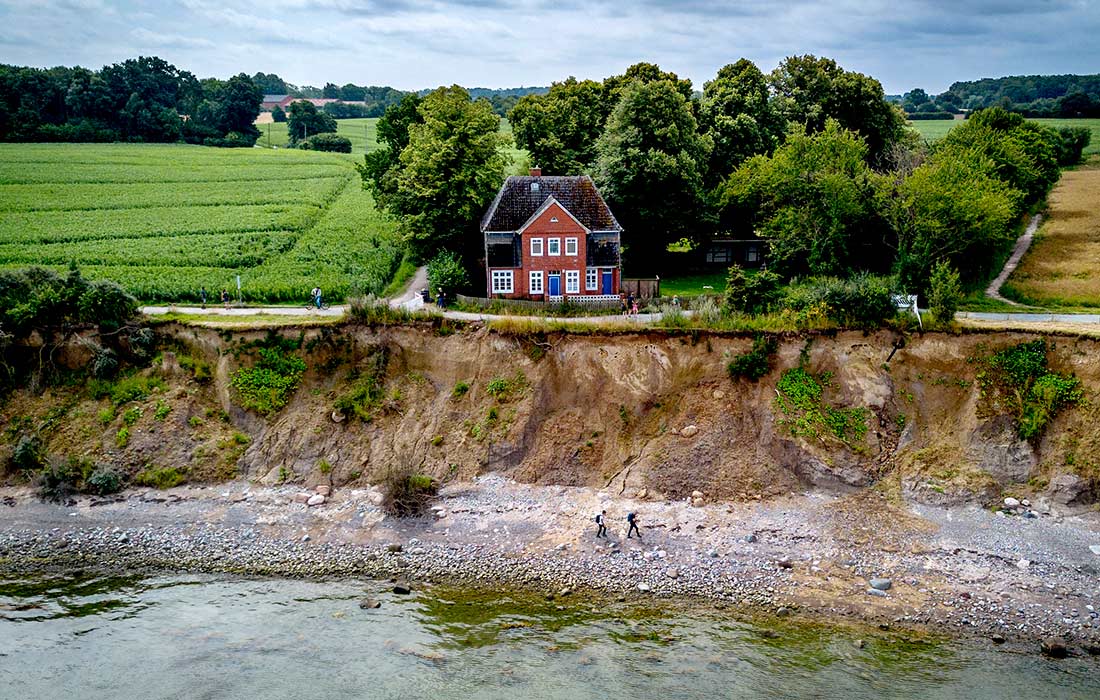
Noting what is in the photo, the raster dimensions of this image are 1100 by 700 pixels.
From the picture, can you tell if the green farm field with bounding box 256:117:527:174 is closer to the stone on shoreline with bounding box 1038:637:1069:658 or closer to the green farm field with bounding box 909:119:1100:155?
the green farm field with bounding box 909:119:1100:155

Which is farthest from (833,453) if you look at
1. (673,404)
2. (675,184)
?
(675,184)

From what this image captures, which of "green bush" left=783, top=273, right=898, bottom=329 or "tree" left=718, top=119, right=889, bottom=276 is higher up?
"tree" left=718, top=119, right=889, bottom=276

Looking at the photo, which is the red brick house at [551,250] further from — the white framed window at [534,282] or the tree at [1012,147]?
the tree at [1012,147]

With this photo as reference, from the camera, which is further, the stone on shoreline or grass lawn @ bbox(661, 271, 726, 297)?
grass lawn @ bbox(661, 271, 726, 297)

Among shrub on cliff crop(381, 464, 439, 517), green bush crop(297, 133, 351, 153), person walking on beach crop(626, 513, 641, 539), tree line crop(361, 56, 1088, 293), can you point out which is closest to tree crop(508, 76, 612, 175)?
tree line crop(361, 56, 1088, 293)

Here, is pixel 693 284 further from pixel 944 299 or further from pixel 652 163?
pixel 944 299

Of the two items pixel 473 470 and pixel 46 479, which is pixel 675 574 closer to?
pixel 473 470
